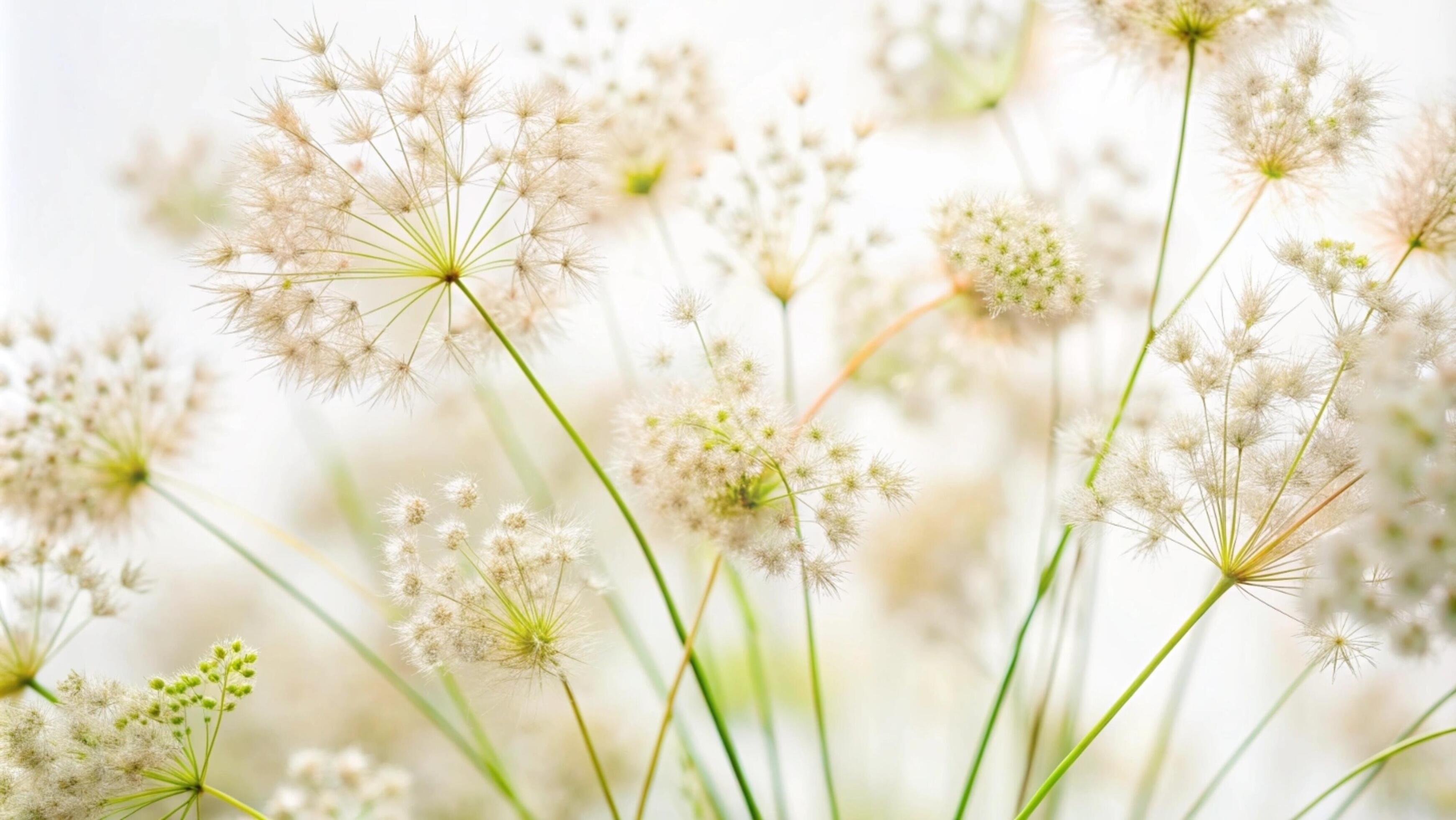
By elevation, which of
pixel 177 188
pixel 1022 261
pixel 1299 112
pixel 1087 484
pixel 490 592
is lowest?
pixel 490 592

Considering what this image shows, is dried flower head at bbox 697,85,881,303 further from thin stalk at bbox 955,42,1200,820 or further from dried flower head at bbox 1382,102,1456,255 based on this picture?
dried flower head at bbox 1382,102,1456,255

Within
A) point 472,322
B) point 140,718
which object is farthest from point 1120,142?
point 140,718

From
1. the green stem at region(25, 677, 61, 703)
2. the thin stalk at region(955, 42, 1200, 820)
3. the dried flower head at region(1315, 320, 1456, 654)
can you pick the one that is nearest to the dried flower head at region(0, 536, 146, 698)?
the green stem at region(25, 677, 61, 703)

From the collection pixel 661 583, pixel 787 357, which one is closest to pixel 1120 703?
pixel 661 583

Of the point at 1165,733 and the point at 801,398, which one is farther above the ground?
the point at 801,398

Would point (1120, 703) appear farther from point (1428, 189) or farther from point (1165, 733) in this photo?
point (1428, 189)

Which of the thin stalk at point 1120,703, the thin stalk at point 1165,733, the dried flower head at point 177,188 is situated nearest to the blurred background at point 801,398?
the dried flower head at point 177,188

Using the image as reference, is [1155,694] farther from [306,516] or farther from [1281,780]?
[306,516]
